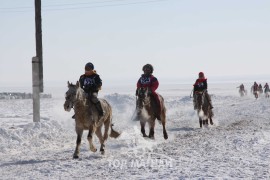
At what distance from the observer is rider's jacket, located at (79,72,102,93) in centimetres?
1208

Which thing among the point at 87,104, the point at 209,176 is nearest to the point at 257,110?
the point at 87,104

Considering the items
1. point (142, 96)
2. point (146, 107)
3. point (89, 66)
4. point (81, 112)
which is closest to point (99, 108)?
point (81, 112)

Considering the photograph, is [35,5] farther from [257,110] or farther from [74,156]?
[257,110]

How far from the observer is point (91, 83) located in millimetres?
12125

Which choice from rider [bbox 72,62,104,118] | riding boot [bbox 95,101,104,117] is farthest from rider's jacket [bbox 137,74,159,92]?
riding boot [bbox 95,101,104,117]

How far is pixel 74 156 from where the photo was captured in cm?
1112

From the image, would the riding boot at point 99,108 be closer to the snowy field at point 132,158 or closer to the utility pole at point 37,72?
the snowy field at point 132,158

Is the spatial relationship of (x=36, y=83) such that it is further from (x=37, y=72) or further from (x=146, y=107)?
(x=146, y=107)

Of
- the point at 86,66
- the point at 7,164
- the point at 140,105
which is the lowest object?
the point at 7,164

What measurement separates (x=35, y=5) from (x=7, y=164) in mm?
9419

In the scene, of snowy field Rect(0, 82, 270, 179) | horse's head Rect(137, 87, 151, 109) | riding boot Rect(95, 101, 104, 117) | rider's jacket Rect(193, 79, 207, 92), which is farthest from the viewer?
rider's jacket Rect(193, 79, 207, 92)

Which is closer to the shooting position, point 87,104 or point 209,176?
point 209,176

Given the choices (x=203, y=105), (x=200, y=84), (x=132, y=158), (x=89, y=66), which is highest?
(x=89, y=66)

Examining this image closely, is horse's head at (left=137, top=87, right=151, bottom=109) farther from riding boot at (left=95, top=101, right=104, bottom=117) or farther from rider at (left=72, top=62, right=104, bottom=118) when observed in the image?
riding boot at (left=95, top=101, right=104, bottom=117)
